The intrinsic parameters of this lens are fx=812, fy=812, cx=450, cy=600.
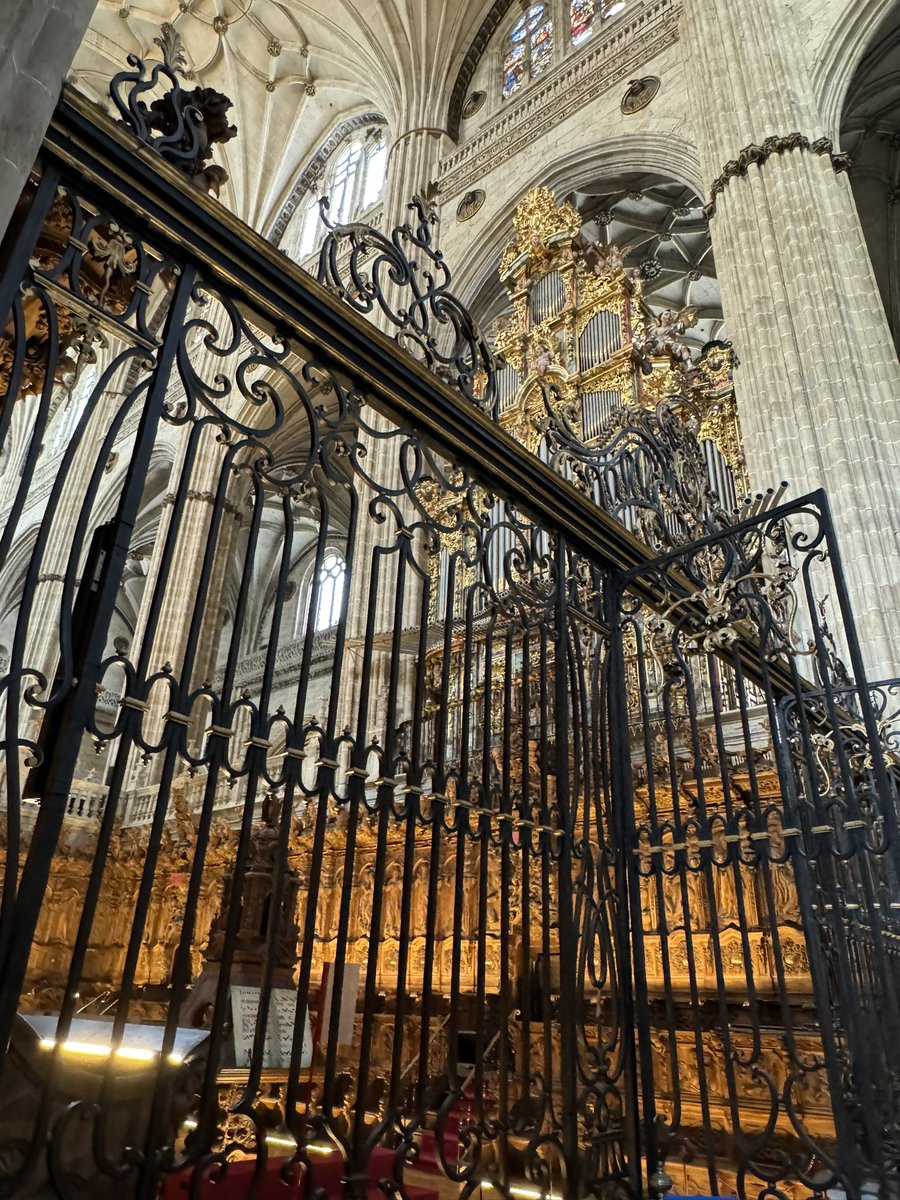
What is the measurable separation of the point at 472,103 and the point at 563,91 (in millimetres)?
2825

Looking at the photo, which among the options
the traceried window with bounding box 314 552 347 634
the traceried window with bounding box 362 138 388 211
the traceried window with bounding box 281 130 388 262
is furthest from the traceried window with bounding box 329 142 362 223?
the traceried window with bounding box 314 552 347 634

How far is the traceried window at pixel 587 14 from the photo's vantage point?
1187cm

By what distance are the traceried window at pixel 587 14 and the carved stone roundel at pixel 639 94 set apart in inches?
76.3

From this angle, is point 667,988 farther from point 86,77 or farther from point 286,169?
point 86,77

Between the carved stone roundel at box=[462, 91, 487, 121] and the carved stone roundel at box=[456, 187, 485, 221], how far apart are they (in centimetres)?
237

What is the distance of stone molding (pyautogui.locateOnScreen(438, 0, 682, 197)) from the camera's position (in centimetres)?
1069

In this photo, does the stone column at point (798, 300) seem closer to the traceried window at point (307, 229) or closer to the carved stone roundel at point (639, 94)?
the carved stone roundel at point (639, 94)

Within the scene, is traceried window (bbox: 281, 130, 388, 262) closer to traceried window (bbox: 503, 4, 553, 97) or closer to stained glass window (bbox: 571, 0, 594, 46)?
traceried window (bbox: 503, 4, 553, 97)

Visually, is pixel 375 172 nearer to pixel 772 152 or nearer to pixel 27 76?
pixel 772 152

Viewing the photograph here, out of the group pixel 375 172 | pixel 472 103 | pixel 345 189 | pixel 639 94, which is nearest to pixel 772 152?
pixel 639 94

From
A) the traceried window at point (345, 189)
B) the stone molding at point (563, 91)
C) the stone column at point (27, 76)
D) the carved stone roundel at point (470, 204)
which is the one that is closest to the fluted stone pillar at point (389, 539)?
the stone molding at point (563, 91)

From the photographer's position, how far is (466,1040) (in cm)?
614

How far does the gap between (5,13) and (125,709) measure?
1.24 metres

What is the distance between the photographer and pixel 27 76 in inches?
56.8
